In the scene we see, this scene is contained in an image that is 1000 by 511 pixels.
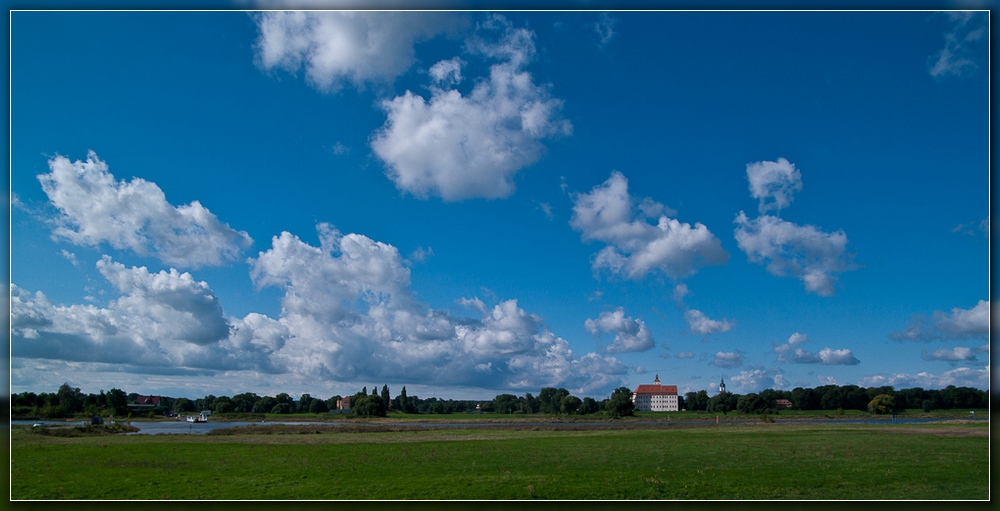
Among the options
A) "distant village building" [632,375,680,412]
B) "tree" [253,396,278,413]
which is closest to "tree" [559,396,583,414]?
"distant village building" [632,375,680,412]

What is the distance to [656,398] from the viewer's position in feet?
411

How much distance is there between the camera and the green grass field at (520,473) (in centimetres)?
1917

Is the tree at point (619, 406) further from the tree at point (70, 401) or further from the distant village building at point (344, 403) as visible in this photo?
the tree at point (70, 401)

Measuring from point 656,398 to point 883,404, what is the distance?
45.8 m

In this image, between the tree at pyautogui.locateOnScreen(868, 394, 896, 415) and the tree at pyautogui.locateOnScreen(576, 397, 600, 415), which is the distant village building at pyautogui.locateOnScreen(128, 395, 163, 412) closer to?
Result: the tree at pyautogui.locateOnScreen(576, 397, 600, 415)

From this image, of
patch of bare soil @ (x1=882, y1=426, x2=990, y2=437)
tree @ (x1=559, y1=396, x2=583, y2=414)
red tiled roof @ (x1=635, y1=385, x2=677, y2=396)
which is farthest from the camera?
red tiled roof @ (x1=635, y1=385, x2=677, y2=396)

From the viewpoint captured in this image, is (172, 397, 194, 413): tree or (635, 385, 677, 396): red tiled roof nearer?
(172, 397, 194, 413): tree

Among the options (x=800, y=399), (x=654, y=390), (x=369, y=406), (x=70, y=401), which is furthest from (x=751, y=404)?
(x=70, y=401)

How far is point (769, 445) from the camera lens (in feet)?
118

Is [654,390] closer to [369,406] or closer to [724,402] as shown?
[724,402]

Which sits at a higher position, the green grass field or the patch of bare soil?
the green grass field

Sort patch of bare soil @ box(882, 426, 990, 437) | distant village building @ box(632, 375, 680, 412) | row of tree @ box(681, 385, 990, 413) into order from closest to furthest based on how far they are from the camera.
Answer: patch of bare soil @ box(882, 426, 990, 437)
row of tree @ box(681, 385, 990, 413)
distant village building @ box(632, 375, 680, 412)

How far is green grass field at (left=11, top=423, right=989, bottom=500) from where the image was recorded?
19172 millimetres

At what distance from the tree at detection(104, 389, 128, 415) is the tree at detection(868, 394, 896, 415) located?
10464 centimetres
